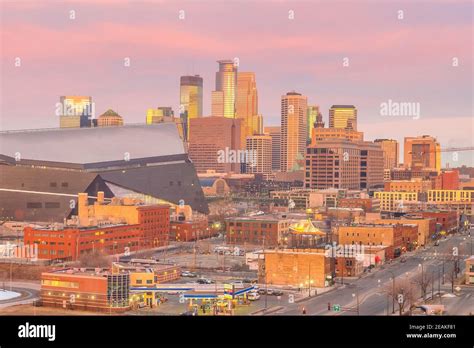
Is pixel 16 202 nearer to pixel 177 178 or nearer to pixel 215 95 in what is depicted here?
pixel 177 178

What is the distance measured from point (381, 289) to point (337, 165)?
177 feet

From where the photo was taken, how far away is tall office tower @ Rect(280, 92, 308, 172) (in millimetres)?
134000

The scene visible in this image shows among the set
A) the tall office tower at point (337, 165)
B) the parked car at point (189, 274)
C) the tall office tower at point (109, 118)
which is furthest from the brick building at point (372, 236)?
the tall office tower at point (109, 118)

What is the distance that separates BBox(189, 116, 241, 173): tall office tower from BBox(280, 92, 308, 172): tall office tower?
922 cm

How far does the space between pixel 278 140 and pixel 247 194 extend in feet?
185

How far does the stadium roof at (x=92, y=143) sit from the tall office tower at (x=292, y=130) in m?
75.6

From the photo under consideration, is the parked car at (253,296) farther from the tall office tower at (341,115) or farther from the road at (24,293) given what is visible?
the tall office tower at (341,115)

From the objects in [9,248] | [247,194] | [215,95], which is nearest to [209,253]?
[9,248]

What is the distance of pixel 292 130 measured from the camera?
447 ft

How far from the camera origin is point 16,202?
47.3m

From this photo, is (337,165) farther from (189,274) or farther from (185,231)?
(189,274)

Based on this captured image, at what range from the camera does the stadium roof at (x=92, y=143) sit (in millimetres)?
49656

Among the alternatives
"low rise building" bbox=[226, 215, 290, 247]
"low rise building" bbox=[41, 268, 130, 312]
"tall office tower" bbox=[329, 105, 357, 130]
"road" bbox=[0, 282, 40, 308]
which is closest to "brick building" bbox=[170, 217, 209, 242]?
"low rise building" bbox=[226, 215, 290, 247]

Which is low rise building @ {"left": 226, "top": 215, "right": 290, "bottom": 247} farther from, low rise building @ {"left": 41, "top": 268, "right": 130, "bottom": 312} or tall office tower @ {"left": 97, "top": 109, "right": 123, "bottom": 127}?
tall office tower @ {"left": 97, "top": 109, "right": 123, "bottom": 127}
